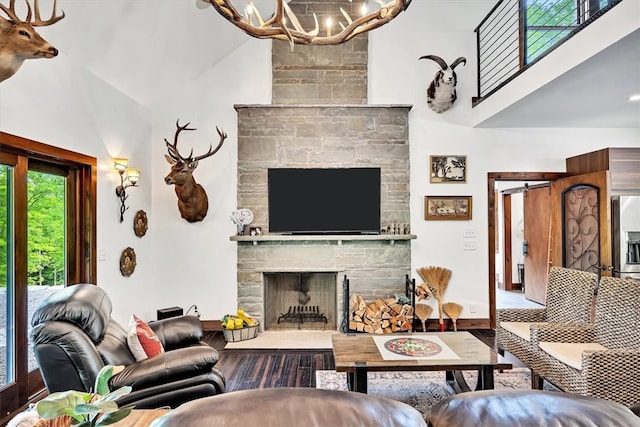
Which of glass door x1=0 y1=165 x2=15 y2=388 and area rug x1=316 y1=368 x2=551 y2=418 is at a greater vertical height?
glass door x1=0 y1=165 x2=15 y2=388

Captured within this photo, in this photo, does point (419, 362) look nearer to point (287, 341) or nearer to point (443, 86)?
point (287, 341)

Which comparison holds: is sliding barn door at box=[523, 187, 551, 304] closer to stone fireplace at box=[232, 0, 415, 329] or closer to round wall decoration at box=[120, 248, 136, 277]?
stone fireplace at box=[232, 0, 415, 329]

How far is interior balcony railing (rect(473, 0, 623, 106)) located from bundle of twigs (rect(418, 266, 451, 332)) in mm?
2257

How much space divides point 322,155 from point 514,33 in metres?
2.83

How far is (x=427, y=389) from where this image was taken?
3.24 metres

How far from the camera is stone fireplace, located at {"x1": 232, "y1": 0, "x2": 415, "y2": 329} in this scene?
4961mm

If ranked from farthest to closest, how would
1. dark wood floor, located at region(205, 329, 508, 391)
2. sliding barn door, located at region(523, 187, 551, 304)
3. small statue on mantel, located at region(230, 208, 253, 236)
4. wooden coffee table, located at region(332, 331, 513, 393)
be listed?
sliding barn door, located at region(523, 187, 551, 304), small statue on mantel, located at region(230, 208, 253, 236), dark wood floor, located at region(205, 329, 508, 391), wooden coffee table, located at region(332, 331, 513, 393)

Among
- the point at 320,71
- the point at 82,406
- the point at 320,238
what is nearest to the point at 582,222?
the point at 320,238

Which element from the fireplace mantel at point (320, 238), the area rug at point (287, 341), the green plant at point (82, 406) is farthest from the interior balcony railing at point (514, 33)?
the green plant at point (82, 406)

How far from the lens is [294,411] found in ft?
2.65

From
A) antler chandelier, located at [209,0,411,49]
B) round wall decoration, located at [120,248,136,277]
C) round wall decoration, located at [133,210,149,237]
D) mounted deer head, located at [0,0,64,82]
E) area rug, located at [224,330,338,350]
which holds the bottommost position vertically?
area rug, located at [224,330,338,350]

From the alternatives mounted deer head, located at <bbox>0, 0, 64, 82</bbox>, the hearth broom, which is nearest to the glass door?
mounted deer head, located at <bbox>0, 0, 64, 82</bbox>

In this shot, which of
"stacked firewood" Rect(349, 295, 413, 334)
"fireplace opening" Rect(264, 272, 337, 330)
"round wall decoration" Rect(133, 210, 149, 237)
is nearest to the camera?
"round wall decoration" Rect(133, 210, 149, 237)

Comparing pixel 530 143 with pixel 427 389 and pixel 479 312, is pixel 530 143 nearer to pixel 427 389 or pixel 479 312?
pixel 479 312
